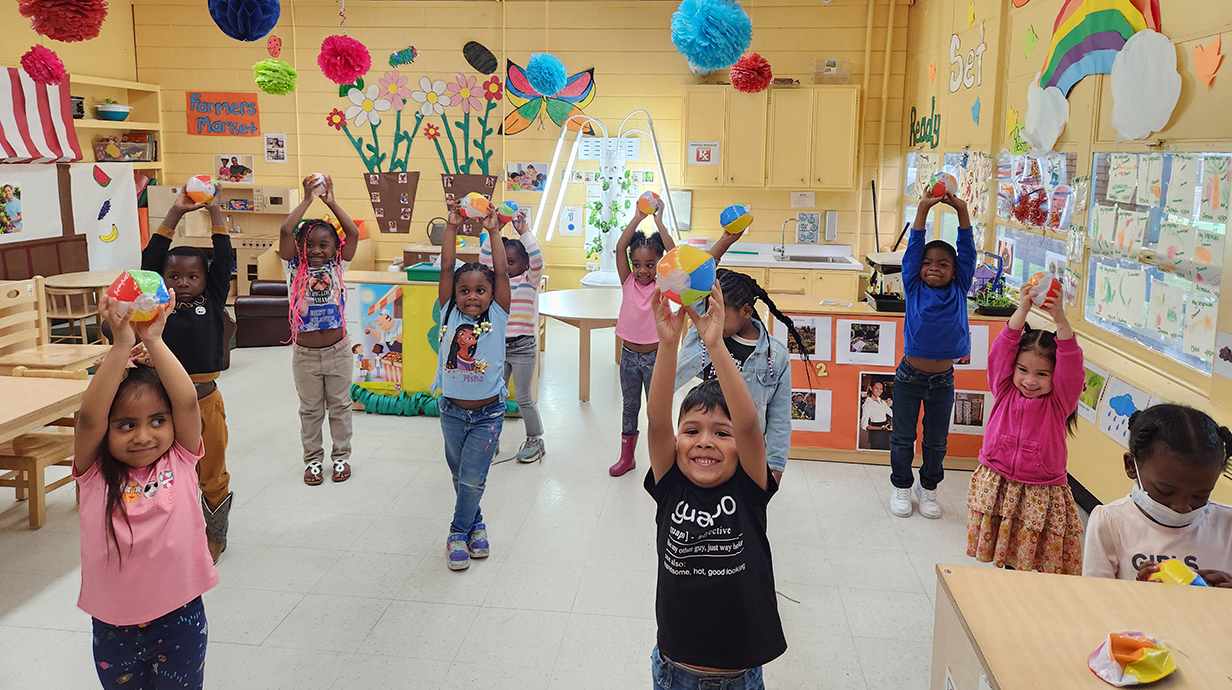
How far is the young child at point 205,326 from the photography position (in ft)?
11.2

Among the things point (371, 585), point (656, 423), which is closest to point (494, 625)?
point (371, 585)

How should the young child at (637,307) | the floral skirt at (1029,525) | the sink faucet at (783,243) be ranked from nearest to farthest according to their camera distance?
the floral skirt at (1029,525) → the young child at (637,307) → the sink faucet at (783,243)

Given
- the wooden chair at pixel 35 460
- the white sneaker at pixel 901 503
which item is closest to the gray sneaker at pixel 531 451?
the white sneaker at pixel 901 503

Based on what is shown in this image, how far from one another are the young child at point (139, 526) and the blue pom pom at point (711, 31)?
366 cm

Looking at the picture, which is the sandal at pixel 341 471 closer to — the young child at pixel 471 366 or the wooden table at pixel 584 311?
the young child at pixel 471 366

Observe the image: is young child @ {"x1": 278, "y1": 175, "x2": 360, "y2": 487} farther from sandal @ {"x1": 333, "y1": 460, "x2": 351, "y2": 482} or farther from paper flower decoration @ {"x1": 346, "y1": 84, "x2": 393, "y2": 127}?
paper flower decoration @ {"x1": 346, "y1": 84, "x2": 393, "y2": 127}

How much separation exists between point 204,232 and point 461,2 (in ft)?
11.4

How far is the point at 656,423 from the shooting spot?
1.87 meters

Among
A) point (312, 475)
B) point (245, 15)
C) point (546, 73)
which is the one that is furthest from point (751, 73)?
point (312, 475)

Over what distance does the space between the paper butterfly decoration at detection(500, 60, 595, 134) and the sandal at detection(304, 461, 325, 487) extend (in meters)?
4.96

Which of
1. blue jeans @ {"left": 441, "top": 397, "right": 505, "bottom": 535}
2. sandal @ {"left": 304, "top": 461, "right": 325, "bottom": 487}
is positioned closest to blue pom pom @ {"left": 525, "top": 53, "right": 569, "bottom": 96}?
sandal @ {"left": 304, "top": 461, "right": 325, "bottom": 487}

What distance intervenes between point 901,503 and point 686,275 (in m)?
2.88

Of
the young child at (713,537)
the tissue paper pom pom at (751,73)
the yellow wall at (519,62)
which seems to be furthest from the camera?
the yellow wall at (519,62)

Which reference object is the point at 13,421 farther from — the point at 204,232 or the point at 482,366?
the point at 204,232
